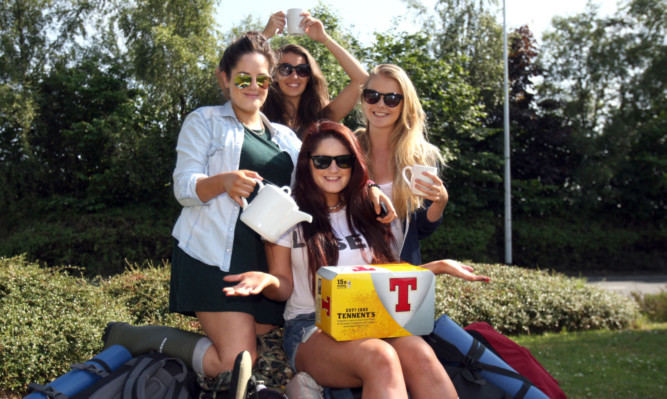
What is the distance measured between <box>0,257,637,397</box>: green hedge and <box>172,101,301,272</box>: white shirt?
7.41ft

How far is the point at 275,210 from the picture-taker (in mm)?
2125

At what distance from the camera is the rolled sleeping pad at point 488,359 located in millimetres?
2498

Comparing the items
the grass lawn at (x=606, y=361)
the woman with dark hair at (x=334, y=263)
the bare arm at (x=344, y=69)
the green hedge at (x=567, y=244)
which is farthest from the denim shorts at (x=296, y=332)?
the green hedge at (x=567, y=244)

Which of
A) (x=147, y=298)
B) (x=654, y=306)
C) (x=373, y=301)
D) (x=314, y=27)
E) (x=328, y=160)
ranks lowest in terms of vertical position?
(x=654, y=306)

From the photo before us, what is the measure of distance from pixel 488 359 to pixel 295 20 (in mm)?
2193

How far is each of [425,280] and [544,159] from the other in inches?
721

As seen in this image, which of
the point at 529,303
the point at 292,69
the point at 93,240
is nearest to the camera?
the point at 292,69

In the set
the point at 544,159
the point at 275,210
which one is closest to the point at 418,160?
the point at 275,210

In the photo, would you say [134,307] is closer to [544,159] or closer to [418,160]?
[418,160]

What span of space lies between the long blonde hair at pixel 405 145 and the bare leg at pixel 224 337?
1003 millimetres

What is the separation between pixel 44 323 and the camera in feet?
13.6

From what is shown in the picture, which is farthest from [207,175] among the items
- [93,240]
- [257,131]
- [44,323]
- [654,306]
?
[93,240]

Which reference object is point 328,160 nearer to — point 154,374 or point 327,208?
point 327,208

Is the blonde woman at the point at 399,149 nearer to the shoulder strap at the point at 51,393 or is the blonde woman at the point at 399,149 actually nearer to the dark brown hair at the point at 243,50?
the dark brown hair at the point at 243,50
